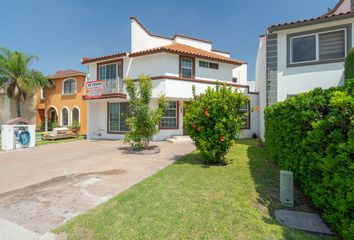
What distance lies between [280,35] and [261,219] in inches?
393

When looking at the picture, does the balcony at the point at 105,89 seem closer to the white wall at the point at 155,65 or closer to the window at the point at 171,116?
the white wall at the point at 155,65

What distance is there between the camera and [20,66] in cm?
2162

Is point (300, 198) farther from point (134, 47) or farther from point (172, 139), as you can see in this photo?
point (134, 47)

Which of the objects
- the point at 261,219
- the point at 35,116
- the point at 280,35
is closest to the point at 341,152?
the point at 261,219

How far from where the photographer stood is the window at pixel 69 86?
2308cm

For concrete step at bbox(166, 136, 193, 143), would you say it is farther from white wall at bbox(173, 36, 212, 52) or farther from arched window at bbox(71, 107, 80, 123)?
arched window at bbox(71, 107, 80, 123)

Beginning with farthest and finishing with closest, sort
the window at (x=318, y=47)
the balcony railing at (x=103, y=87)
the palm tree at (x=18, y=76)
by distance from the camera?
the palm tree at (x=18, y=76), the balcony railing at (x=103, y=87), the window at (x=318, y=47)

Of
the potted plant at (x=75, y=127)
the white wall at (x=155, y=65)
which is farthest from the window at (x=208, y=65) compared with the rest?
the potted plant at (x=75, y=127)

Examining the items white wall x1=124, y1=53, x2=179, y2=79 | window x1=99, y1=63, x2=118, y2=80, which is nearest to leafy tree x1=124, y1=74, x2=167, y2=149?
white wall x1=124, y1=53, x2=179, y2=79

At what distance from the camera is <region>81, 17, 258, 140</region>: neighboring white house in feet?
48.3

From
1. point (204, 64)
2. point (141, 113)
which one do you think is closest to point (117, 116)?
point (141, 113)

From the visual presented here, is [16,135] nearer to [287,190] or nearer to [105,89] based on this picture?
[105,89]

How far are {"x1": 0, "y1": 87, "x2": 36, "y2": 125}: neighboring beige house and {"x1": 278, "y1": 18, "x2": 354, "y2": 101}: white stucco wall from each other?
26.9 meters

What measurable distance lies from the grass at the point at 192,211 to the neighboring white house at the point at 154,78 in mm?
9534
